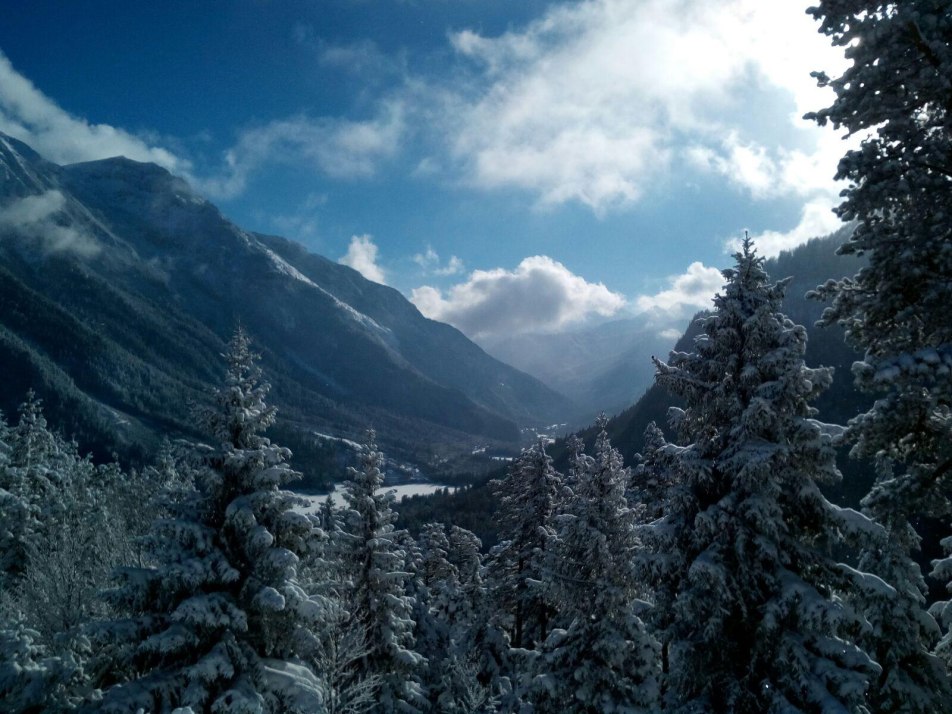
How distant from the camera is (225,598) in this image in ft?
43.3

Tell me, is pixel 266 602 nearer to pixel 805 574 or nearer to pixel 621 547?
pixel 621 547

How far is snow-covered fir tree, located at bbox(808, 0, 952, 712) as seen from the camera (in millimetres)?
7742

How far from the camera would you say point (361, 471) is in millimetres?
23219

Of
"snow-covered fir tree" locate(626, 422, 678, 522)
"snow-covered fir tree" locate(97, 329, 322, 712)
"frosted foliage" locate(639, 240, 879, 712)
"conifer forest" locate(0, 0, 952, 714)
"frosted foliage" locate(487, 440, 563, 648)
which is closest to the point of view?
"conifer forest" locate(0, 0, 952, 714)

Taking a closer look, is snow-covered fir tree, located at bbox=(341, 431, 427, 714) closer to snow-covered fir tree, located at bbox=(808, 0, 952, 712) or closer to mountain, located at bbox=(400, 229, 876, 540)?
snow-covered fir tree, located at bbox=(808, 0, 952, 712)

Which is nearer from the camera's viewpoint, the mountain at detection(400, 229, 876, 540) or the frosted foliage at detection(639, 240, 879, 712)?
the frosted foliage at detection(639, 240, 879, 712)

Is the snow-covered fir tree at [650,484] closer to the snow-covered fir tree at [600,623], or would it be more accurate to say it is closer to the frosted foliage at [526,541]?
the snow-covered fir tree at [600,623]

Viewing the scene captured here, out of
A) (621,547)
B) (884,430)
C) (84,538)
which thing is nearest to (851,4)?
(884,430)

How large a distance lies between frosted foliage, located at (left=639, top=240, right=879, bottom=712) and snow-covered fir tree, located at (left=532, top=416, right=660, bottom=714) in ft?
8.62

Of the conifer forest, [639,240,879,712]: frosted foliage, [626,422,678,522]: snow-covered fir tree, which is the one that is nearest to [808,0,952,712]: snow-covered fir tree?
the conifer forest

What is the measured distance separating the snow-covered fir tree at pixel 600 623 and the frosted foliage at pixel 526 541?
30.9 ft

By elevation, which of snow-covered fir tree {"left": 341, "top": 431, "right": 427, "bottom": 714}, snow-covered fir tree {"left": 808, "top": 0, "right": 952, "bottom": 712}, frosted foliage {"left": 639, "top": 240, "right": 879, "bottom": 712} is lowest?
snow-covered fir tree {"left": 341, "top": 431, "right": 427, "bottom": 714}

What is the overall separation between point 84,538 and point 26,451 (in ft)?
31.5

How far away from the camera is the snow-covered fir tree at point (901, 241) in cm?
774
